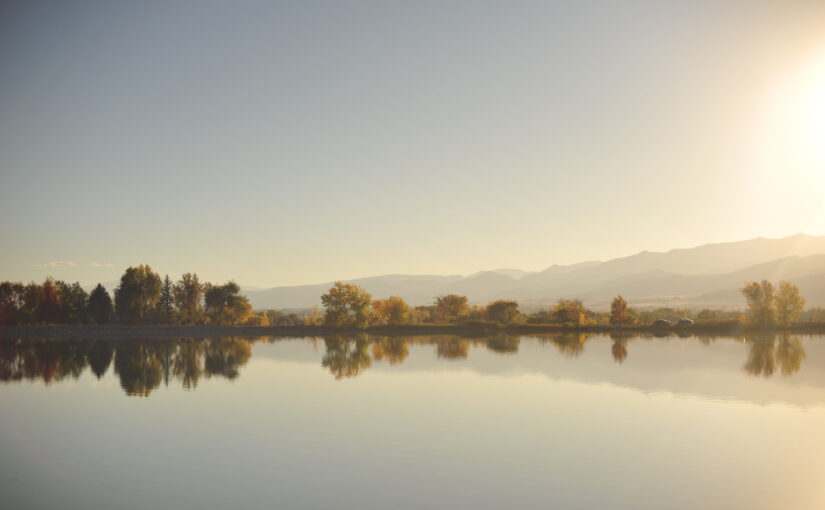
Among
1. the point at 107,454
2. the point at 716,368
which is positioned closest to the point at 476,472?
the point at 107,454

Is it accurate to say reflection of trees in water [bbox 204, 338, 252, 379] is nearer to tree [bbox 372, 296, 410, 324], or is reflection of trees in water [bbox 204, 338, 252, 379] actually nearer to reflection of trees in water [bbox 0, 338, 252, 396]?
reflection of trees in water [bbox 0, 338, 252, 396]

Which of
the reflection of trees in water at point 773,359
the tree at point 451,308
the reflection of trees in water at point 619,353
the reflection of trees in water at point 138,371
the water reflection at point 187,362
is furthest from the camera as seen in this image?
the tree at point 451,308

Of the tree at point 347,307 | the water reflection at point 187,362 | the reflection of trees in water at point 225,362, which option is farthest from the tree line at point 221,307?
the reflection of trees in water at point 225,362

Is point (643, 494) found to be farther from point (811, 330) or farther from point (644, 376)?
point (811, 330)

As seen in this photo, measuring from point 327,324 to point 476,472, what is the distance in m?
90.7

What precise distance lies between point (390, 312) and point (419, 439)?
296 feet

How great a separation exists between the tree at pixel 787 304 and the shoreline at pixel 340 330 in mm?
2116

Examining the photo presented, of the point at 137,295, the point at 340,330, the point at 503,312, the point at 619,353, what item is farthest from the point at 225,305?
the point at 619,353

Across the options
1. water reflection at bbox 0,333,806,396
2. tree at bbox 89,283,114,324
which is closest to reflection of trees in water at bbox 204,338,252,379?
water reflection at bbox 0,333,806,396

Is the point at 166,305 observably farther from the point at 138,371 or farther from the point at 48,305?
the point at 138,371

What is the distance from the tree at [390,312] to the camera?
109312mm

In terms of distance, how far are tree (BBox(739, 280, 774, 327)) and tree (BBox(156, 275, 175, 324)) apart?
103 m

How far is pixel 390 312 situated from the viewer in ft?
362

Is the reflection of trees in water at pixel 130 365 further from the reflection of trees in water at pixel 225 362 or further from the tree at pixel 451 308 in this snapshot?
the tree at pixel 451 308
